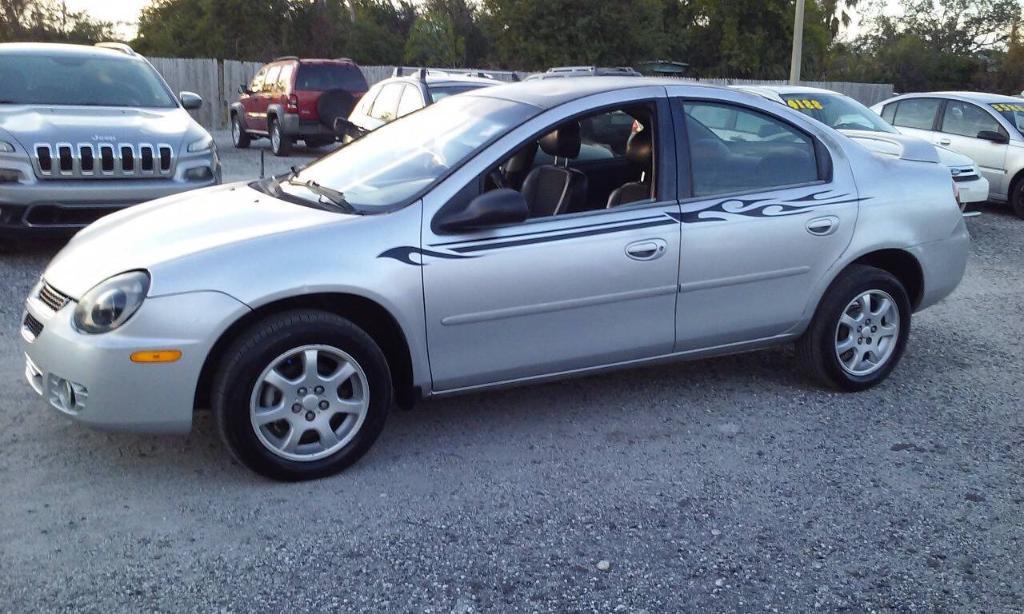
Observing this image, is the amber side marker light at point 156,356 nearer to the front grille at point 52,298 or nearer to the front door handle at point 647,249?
the front grille at point 52,298

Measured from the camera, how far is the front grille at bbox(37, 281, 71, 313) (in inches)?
163

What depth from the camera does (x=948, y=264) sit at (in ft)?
18.5

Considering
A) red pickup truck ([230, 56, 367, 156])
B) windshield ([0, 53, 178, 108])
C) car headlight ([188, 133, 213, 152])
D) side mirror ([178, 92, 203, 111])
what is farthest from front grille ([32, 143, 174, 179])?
red pickup truck ([230, 56, 367, 156])

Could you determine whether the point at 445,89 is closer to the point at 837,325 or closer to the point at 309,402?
the point at 837,325

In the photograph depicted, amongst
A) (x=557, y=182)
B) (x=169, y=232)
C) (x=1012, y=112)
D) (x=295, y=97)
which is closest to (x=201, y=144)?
(x=169, y=232)

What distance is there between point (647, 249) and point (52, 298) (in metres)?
2.60

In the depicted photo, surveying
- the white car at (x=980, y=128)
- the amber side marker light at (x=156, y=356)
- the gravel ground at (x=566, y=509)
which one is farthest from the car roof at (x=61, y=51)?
the white car at (x=980, y=128)

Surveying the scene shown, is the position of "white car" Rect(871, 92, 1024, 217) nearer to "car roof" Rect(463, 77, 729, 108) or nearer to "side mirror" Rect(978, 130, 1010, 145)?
"side mirror" Rect(978, 130, 1010, 145)

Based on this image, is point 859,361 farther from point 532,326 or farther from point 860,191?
point 532,326

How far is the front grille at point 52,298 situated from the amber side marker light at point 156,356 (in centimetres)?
49

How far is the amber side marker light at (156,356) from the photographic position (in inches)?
152

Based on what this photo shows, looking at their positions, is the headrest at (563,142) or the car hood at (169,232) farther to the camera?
the headrest at (563,142)

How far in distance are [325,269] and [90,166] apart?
456 centimetres

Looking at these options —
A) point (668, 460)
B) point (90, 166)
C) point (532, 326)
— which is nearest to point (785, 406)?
point (668, 460)
